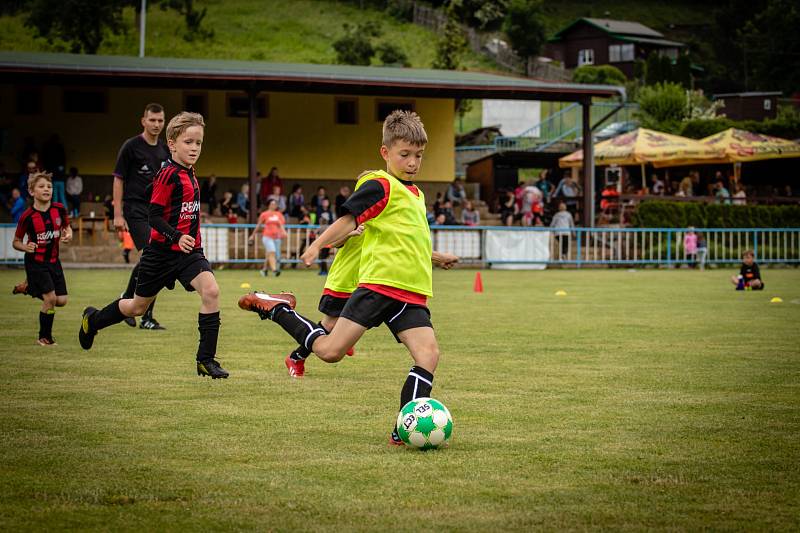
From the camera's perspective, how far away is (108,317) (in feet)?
30.7

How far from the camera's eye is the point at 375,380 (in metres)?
8.54

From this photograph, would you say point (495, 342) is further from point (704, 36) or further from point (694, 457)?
point (704, 36)

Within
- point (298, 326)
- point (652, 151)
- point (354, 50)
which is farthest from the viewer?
point (354, 50)

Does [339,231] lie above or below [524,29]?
below

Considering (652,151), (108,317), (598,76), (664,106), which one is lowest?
(108,317)

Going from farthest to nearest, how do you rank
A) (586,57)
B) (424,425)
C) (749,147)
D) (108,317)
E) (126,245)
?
(586,57), (749,147), (126,245), (108,317), (424,425)

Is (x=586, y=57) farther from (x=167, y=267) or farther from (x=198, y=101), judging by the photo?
(x=167, y=267)

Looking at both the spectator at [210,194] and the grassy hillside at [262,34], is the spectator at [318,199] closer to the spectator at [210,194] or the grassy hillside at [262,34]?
the spectator at [210,194]

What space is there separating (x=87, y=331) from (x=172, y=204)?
1.81 meters

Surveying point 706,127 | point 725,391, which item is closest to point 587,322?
point 725,391

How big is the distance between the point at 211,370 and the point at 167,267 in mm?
903

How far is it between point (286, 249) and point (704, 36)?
82.7 meters

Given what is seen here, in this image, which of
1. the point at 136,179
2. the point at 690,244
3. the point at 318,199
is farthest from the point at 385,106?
the point at 136,179

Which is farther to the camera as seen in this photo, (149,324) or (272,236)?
(272,236)
